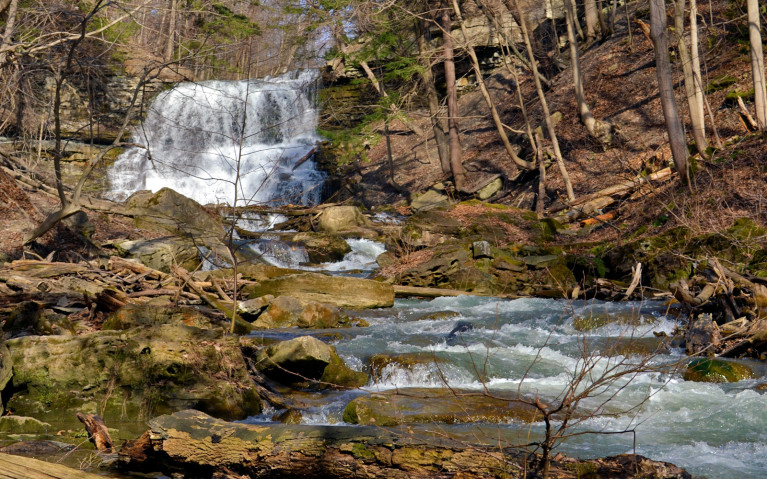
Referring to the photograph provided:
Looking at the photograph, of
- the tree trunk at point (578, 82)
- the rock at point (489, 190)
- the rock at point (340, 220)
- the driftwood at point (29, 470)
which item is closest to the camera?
the driftwood at point (29, 470)

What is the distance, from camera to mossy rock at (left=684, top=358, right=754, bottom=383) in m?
6.65

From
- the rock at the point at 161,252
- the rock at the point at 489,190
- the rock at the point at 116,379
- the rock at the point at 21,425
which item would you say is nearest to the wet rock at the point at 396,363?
the rock at the point at 116,379

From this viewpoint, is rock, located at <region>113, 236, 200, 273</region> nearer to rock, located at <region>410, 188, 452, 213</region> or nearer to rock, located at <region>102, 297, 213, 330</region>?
rock, located at <region>102, 297, 213, 330</region>

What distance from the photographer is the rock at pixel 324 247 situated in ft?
51.2

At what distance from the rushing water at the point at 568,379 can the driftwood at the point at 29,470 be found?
165cm

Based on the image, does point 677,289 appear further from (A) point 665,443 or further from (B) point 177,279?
(B) point 177,279

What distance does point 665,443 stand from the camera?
196 inches

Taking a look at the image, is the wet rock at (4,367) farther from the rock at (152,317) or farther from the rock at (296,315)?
the rock at (296,315)

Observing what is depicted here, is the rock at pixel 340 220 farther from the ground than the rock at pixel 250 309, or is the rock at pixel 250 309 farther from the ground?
the rock at pixel 340 220

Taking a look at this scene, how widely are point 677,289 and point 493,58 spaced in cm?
2179

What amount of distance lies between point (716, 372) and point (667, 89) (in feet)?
29.7

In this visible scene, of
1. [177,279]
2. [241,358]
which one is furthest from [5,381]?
[177,279]

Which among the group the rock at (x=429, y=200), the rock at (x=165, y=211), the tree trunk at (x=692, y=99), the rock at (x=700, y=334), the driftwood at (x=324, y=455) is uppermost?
the tree trunk at (x=692, y=99)

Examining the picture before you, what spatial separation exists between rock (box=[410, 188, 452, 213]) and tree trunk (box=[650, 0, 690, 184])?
A: 7.79 m
